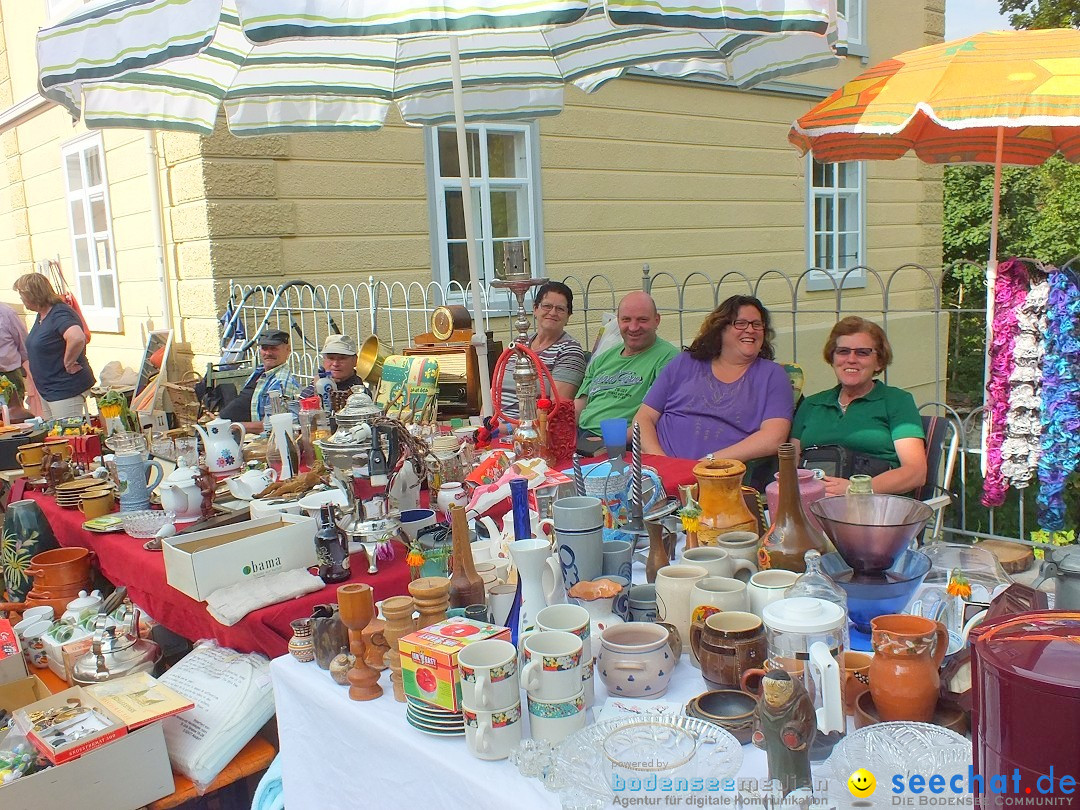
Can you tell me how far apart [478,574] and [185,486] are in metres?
1.29

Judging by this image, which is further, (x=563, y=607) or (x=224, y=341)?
(x=224, y=341)

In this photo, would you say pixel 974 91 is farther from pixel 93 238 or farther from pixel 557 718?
pixel 93 238

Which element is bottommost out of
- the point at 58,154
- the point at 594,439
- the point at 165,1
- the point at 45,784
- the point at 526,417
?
the point at 45,784

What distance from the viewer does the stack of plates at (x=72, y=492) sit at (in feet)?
10.0

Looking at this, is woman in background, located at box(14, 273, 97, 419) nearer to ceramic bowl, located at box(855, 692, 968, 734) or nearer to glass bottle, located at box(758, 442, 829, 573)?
glass bottle, located at box(758, 442, 829, 573)

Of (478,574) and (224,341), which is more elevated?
(224,341)

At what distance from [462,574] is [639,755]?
0.61 metres

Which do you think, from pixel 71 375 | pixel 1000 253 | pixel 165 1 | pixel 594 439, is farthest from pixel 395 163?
pixel 1000 253

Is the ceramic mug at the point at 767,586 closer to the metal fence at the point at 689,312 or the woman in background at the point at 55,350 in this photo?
the metal fence at the point at 689,312

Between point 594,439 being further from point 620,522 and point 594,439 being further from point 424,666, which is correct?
point 424,666

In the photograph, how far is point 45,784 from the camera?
177cm

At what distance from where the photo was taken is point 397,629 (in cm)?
152

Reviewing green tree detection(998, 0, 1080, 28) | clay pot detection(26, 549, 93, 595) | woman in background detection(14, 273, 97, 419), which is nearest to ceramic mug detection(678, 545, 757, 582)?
clay pot detection(26, 549, 93, 595)

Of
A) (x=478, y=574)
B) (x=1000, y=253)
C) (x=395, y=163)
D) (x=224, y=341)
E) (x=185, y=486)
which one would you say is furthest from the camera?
(x=1000, y=253)
